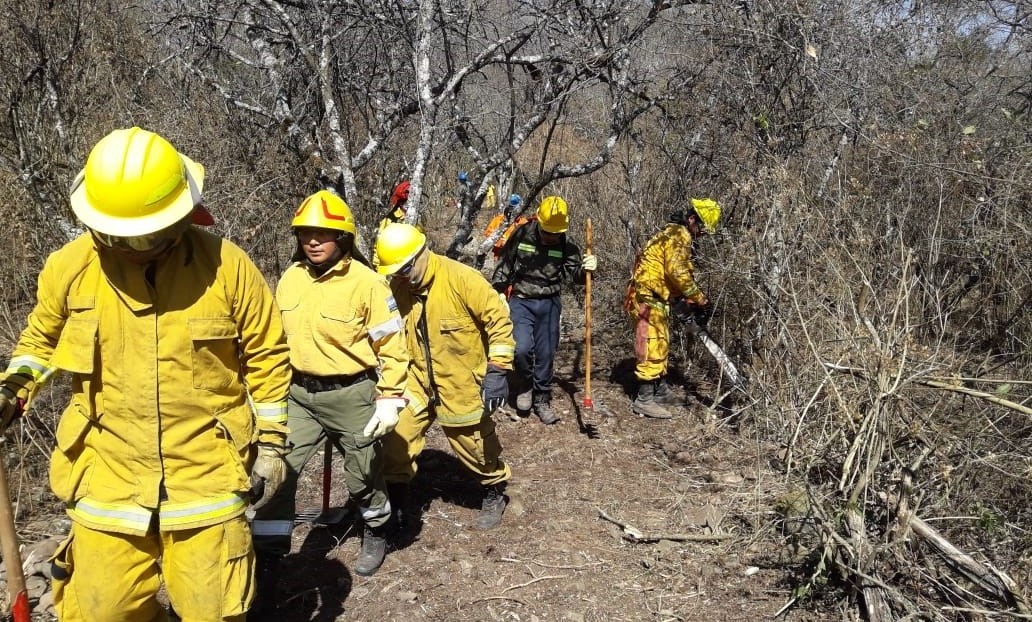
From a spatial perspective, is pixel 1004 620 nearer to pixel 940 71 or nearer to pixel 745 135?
pixel 745 135

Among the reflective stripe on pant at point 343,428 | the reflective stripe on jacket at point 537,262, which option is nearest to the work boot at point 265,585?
the reflective stripe on pant at point 343,428

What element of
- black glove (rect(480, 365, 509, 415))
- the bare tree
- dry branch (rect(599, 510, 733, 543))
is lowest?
dry branch (rect(599, 510, 733, 543))

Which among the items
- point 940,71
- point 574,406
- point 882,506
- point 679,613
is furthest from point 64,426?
point 940,71

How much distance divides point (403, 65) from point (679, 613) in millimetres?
4655

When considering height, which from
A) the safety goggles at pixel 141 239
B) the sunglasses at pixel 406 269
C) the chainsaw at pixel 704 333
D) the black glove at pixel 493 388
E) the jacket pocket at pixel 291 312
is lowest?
the chainsaw at pixel 704 333

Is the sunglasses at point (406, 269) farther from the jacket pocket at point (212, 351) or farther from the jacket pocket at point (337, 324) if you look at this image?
the jacket pocket at point (212, 351)

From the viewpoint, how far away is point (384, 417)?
3283 mm

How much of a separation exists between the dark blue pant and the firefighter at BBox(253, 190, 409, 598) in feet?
8.62

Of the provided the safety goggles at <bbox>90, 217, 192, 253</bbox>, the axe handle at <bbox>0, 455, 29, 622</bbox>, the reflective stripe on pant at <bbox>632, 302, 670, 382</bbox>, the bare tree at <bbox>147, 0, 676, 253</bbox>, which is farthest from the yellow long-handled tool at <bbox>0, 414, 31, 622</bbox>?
the reflective stripe on pant at <bbox>632, 302, 670, 382</bbox>

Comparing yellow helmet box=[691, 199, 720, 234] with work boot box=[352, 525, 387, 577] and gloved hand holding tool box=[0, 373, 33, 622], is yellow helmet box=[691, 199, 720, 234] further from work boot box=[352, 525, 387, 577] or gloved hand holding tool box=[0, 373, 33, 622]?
gloved hand holding tool box=[0, 373, 33, 622]

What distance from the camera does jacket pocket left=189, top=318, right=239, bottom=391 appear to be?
228 cm

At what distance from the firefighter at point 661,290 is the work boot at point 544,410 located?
0.79 m

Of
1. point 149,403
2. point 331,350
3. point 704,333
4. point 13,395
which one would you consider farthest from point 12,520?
point 704,333

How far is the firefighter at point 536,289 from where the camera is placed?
6.17m
